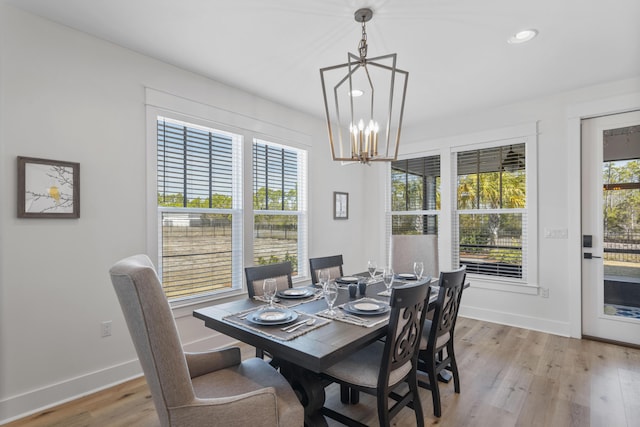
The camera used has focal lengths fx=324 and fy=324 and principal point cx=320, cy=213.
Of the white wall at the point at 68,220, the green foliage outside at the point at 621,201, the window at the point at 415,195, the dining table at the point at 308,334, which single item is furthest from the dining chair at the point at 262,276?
the green foliage outside at the point at 621,201

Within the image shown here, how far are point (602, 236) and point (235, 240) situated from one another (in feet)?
12.8

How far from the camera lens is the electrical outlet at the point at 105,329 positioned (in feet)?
8.23

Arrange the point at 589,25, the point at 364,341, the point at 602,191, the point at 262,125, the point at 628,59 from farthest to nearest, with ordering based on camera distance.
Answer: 1. the point at 262,125
2. the point at 602,191
3. the point at 628,59
4. the point at 589,25
5. the point at 364,341

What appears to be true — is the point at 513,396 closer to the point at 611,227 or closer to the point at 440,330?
the point at 440,330

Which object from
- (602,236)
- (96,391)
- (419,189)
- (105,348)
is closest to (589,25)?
(602,236)

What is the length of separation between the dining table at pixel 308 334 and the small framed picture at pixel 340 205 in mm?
2563

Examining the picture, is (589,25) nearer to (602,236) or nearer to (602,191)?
(602,191)

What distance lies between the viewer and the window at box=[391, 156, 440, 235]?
15.3ft

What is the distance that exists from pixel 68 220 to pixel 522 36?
366 centimetres

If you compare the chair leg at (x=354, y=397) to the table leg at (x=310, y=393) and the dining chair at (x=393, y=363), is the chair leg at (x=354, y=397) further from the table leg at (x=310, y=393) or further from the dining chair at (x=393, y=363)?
the table leg at (x=310, y=393)

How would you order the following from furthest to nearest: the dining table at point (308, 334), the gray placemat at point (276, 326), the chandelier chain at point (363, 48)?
the chandelier chain at point (363, 48)
the gray placemat at point (276, 326)
the dining table at point (308, 334)

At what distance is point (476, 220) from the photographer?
14.1ft

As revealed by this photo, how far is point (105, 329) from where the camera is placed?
2.53 meters

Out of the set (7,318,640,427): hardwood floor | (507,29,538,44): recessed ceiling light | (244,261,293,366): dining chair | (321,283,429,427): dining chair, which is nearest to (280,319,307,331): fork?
(321,283,429,427): dining chair
